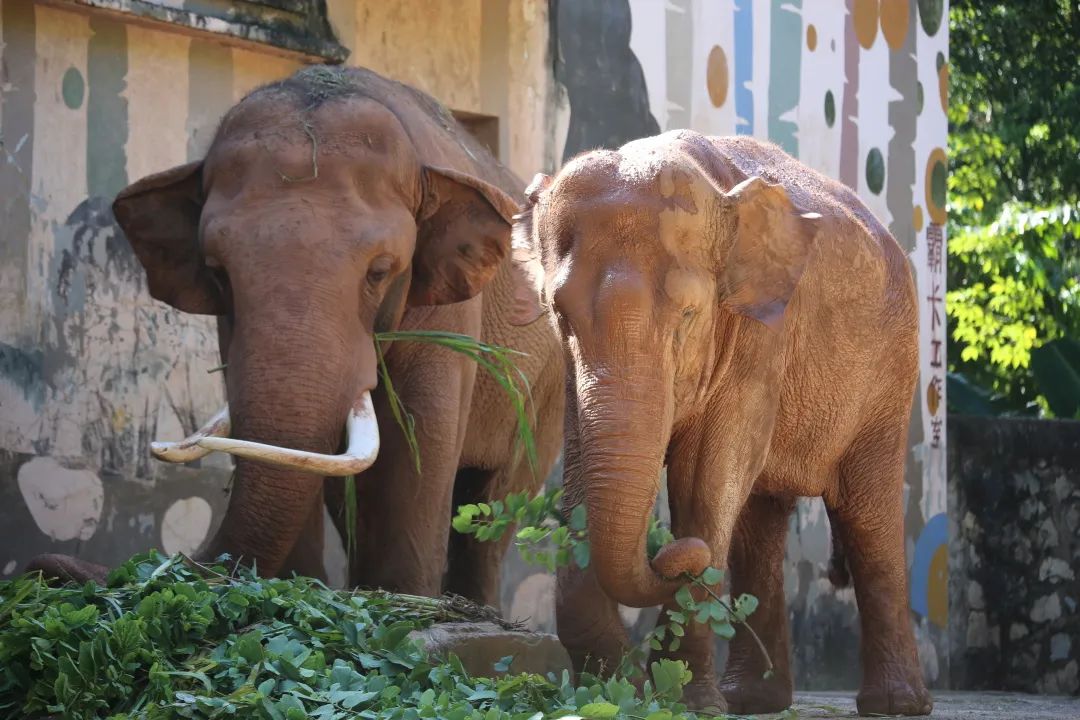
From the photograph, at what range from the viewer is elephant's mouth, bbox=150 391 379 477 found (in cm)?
541

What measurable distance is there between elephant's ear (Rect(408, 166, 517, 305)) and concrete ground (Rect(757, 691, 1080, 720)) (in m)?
1.71

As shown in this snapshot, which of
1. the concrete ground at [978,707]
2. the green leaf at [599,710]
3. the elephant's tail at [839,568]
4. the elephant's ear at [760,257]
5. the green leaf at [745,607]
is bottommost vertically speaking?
the concrete ground at [978,707]

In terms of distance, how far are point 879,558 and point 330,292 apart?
7.45 feet

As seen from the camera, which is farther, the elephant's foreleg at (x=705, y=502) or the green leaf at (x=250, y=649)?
the elephant's foreleg at (x=705, y=502)

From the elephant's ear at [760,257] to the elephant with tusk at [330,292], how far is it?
2.85 feet

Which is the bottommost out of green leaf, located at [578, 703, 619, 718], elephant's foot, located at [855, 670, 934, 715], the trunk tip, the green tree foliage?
elephant's foot, located at [855, 670, 934, 715]

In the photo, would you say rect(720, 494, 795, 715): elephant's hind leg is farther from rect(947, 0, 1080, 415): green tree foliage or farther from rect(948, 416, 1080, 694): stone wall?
rect(947, 0, 1080, 415): green tree foliage

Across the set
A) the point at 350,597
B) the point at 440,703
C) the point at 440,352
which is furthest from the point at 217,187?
the point at 440,703

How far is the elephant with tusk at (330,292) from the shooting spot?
5770mm

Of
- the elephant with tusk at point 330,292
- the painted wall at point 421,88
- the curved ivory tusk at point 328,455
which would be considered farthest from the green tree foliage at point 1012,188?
the curved ivory tusk at point 328,455

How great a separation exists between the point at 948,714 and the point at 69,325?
11.8 feet

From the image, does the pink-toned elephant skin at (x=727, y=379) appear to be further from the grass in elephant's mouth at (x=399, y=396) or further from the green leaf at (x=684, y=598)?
the grass in elephant's mouth at (x=399, y=396)

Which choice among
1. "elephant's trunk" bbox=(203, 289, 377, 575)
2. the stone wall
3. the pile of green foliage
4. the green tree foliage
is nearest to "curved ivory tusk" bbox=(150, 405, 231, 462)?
"elephant's trunk" bbox=(203, 289, 377, 575)

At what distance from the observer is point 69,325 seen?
7.82m
